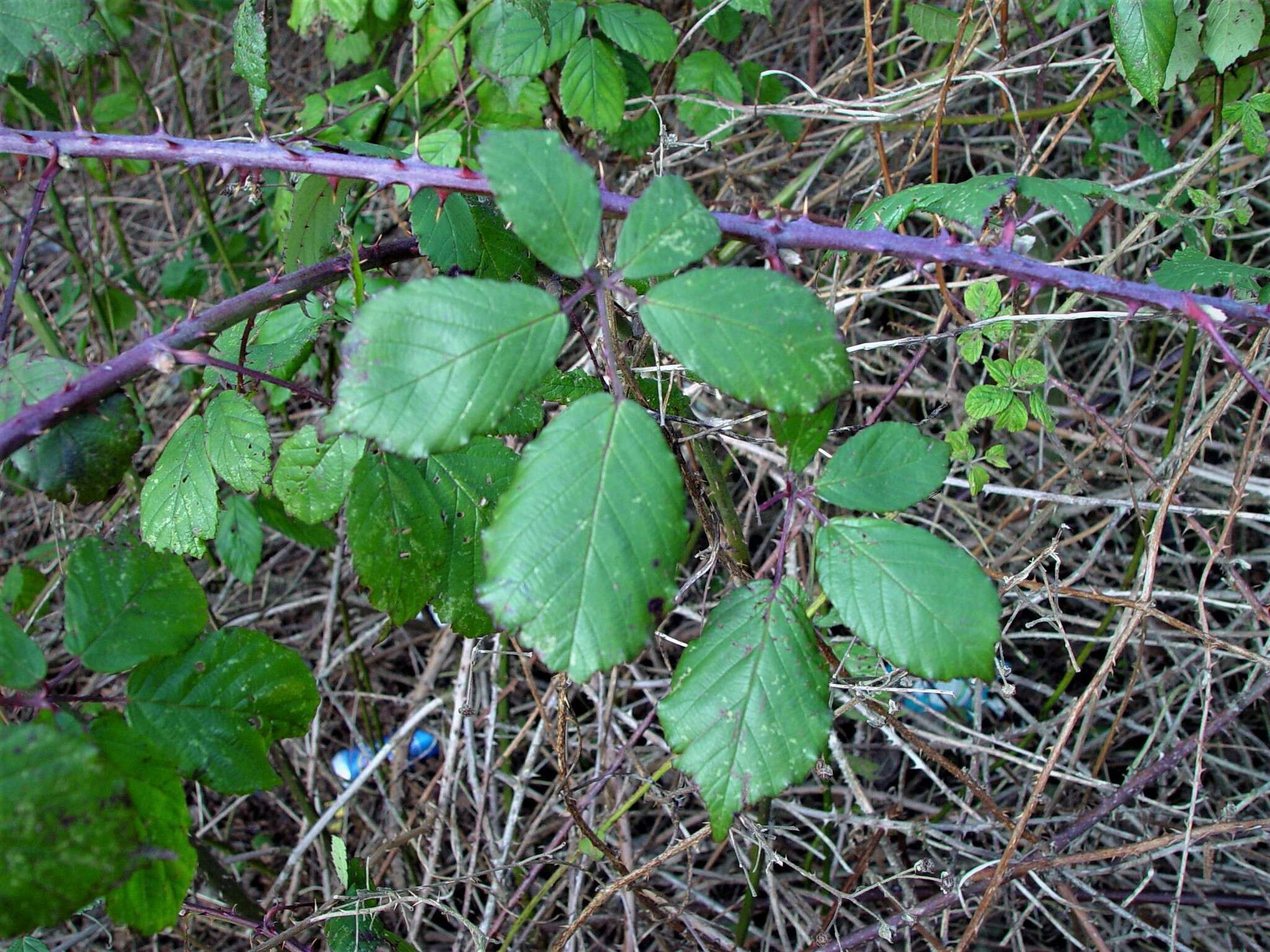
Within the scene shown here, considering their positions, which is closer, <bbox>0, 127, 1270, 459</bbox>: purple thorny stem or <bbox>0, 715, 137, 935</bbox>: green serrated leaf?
<bbox>0, 715, 137, 935</bbox>: green serrated leaf

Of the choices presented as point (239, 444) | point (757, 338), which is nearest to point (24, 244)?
point (239, 444)

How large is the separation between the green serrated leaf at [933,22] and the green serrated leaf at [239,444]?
5.10ft

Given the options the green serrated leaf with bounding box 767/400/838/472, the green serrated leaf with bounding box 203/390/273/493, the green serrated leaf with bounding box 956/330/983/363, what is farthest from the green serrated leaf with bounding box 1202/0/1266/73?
the green serrated leaf with bounding box 203/390/273/493

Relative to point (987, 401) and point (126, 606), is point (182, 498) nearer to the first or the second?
point (126, 606)

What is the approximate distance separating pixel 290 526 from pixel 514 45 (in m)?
1.06

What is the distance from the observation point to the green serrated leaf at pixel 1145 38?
1383 millimetres

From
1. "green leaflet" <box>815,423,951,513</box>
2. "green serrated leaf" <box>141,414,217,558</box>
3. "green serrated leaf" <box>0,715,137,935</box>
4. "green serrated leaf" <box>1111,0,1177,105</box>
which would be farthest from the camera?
"green serrated leaf" <box>1111,0,1177,105</box>

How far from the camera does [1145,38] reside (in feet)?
4.57

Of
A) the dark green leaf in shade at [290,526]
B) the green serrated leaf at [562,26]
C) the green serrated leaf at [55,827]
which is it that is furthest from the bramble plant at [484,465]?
the dark green leaf in shade at [290,526]

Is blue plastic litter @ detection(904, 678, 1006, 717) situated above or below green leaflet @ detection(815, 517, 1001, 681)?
below

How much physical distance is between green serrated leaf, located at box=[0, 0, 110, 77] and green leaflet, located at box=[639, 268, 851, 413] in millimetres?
902

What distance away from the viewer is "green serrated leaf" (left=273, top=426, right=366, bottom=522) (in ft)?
3.64

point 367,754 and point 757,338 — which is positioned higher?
point 757,338

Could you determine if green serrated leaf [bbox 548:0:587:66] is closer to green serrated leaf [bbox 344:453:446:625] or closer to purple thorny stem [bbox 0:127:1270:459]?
purple thorny stem [bbox 0:127:1270:459]
